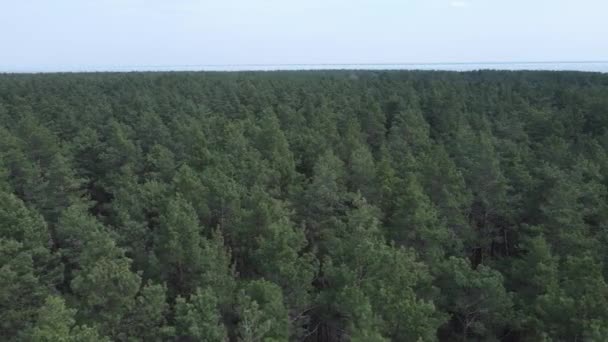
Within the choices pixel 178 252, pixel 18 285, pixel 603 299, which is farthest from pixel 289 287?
pixel 603 299

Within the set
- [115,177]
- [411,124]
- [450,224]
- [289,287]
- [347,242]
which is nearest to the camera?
[289,287]

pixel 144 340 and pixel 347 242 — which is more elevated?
pixel 347 242

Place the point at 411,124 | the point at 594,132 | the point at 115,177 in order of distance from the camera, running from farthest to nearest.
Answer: the point at 594,132
the point at 411,124
the point at 115,177

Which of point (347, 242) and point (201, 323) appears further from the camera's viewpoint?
point (347, 242)

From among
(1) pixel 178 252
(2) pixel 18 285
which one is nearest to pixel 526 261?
(1) pixel 178 252

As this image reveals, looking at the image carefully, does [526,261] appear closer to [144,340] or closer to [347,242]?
[347,242]

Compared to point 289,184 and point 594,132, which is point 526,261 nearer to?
point 289,184
